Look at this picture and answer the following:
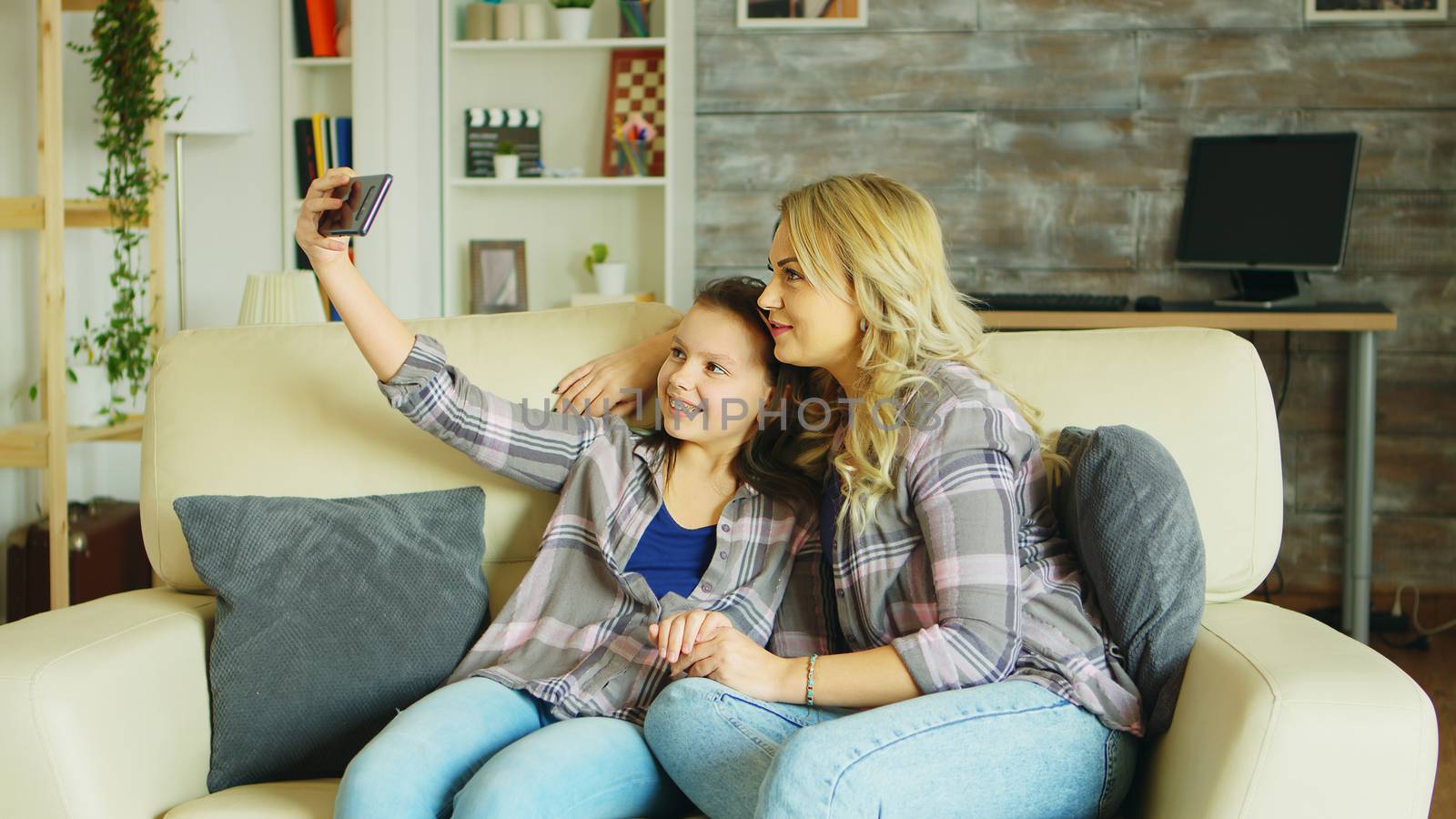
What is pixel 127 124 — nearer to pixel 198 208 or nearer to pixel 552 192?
pixel 198 208

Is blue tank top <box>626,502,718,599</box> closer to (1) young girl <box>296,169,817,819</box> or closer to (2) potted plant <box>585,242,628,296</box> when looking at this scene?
(1) young girl <box>296,169,817,819</box>

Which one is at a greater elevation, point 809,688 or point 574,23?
point 574,23

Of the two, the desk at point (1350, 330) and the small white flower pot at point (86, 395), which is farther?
the small white flower pot at point (86, 395)

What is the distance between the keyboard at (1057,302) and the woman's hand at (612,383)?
1508mm

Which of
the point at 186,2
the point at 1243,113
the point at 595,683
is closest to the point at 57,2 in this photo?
the point at 186,2

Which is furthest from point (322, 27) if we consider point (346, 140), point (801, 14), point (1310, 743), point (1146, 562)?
point (1310, 743)

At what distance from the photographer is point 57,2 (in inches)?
110

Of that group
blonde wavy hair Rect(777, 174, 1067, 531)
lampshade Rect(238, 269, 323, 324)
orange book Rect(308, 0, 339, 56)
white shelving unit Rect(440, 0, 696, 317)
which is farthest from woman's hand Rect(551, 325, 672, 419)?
orange book Rect(308, 0, 339, 56)

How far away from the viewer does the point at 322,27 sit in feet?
11.7

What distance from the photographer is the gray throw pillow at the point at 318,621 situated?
4.95 ft

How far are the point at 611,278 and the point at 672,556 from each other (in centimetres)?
209

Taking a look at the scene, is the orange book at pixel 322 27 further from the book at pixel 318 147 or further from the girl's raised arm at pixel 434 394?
the girl's raised arm at pixel 434 394

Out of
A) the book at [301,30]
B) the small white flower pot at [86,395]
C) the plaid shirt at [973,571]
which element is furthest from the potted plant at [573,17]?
the plaid shirt at [973,571]

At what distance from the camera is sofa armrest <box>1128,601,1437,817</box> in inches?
45.6
